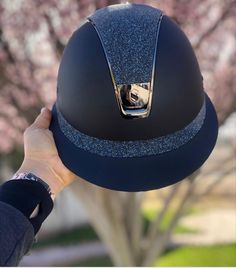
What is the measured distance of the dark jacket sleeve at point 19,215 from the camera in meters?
0.77

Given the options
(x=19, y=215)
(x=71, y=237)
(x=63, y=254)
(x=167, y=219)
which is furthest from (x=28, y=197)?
(x=71, y=237)

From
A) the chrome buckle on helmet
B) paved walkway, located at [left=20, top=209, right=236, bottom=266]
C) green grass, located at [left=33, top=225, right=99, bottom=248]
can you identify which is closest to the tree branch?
the chrome buckle on helmet

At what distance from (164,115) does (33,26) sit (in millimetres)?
2384

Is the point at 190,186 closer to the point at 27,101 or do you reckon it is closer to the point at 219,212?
the point at 27,101

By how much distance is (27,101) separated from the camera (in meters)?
3.18

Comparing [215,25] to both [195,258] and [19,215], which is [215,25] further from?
[195,258]

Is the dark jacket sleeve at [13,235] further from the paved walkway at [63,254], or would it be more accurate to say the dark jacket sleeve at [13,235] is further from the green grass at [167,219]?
the green grass at [167,219]

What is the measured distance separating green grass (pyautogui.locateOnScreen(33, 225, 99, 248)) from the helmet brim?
295 inches

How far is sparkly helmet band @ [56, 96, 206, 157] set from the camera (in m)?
0.91

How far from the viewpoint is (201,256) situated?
21.2 ft

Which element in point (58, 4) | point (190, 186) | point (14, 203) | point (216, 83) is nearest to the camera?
point (14, 203)

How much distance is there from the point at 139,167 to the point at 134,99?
0.13 metres

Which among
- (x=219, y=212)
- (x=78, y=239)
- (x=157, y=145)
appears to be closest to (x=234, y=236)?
(x=219, y=212)

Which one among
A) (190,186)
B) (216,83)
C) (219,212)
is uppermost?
(216,83)
